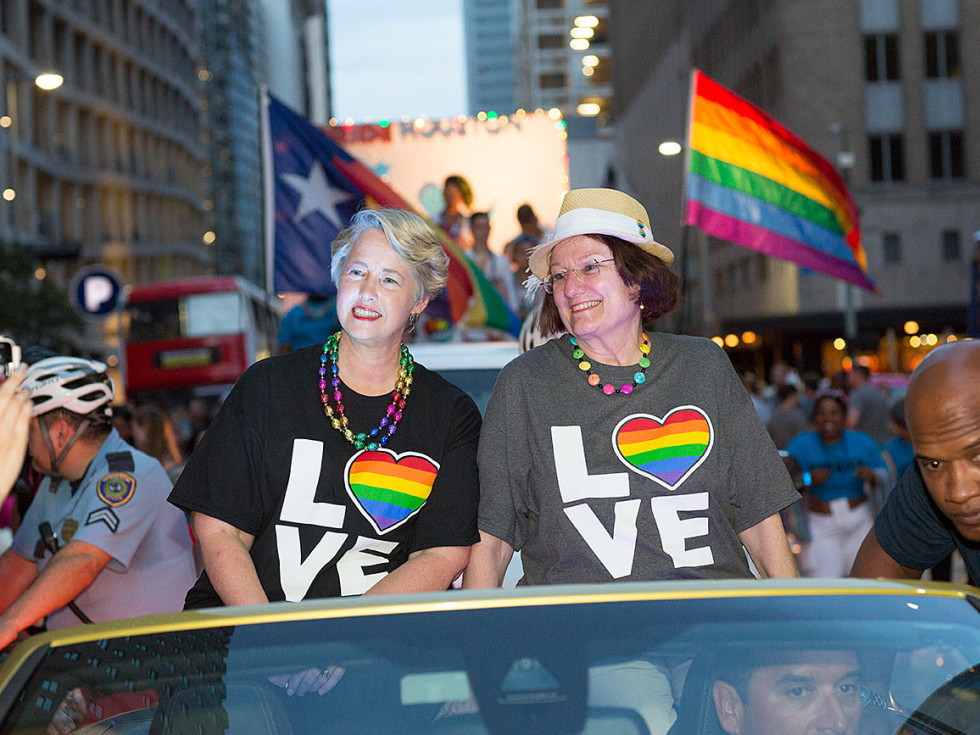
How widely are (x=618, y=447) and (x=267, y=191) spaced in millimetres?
7740

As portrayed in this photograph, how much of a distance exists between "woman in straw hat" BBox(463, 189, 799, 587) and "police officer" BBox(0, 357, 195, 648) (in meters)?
1.48

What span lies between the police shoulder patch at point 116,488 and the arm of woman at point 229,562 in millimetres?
1066

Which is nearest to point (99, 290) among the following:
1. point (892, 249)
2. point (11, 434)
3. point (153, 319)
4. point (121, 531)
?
point (153, 319)

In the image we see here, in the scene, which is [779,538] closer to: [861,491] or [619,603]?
[619,603]

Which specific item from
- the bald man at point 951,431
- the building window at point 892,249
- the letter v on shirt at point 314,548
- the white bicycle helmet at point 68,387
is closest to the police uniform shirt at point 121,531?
the white bicycle helmet at point 68,387

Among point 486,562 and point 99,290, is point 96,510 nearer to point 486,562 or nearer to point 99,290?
point 486,562

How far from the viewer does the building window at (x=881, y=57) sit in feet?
158

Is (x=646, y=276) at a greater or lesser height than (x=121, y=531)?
greater

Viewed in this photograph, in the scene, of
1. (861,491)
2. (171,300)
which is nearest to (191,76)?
(171,300)

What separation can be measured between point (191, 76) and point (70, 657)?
89.3 meters

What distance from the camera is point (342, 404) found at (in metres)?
3.77

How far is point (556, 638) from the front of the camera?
216 centimetres

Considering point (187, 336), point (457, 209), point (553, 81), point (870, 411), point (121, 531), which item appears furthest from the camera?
point (553, 81)

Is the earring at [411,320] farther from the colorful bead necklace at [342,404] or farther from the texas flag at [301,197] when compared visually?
the texas flag at [301,197]
